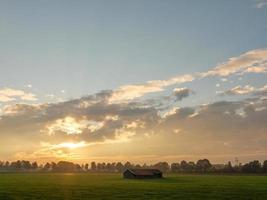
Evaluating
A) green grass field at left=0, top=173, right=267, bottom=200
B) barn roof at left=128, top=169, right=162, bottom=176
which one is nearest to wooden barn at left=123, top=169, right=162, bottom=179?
barn roof at left=128, top=169, right=162, bottom=176

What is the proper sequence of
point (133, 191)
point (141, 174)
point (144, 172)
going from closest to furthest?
point (133, 191), point (141, 174), point (144, 172)

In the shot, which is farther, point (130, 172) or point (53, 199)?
point (130, 172)

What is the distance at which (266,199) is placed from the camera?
4631 cm

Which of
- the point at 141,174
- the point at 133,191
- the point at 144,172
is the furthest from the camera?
the point at 144,172

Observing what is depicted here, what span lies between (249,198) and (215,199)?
4519mm

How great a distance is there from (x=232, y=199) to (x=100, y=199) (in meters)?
14.4

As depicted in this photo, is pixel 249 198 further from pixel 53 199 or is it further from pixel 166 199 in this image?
pixel 53 199

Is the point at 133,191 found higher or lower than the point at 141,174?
lower

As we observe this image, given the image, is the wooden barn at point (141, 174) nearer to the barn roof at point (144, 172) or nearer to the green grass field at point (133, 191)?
the barn roof at point (144, 172)

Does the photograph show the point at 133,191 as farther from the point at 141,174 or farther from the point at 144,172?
the point at 144,172

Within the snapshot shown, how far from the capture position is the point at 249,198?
1890 inches

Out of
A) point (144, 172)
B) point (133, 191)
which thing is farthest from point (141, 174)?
point (133, 191)

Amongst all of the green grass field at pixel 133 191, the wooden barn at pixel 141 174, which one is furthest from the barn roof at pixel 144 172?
the green grass field at pixel 133 191

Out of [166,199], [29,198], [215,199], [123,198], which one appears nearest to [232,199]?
[215,199]
